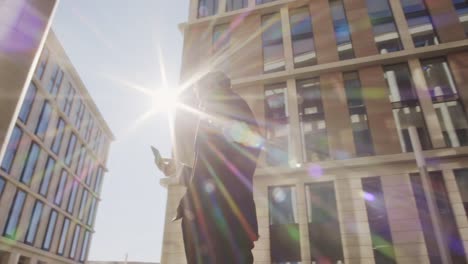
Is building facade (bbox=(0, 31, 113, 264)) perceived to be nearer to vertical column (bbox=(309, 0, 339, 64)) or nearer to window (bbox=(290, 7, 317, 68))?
window (bbox=(290, 7, 317, 68))

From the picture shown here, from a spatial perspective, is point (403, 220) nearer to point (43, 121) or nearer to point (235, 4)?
point (235, 4)

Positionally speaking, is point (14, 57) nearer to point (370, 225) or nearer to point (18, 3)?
point (18, 3)

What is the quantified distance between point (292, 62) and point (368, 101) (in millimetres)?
4879

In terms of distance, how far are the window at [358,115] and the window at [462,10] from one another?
5.91m

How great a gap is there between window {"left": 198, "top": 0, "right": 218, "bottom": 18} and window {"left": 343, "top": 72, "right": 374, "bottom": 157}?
10.8 meters

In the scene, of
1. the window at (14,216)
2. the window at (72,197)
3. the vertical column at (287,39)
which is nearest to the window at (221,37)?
the vertical column at (287,39)

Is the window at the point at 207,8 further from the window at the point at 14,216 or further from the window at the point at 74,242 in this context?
the window at the point at 74,242

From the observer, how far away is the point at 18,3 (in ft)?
14.5

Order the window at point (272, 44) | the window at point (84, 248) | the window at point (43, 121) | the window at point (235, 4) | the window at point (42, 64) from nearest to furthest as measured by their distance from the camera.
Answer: the window at point (272, 44) → the window at point (235, 4) → the window at point (42, 64) → the window at point (43, 121) → the window at point (84, 248)

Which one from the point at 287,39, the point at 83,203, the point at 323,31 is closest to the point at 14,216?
the point at 83,203

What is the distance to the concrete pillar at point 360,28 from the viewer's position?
54.5ft

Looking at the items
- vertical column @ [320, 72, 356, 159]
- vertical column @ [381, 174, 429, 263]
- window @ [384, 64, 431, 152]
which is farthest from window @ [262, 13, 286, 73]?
vertical column @ [381, 174, 429, 263]

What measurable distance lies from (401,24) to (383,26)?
91 centimetres

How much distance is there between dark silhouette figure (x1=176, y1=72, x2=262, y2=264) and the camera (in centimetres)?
221
